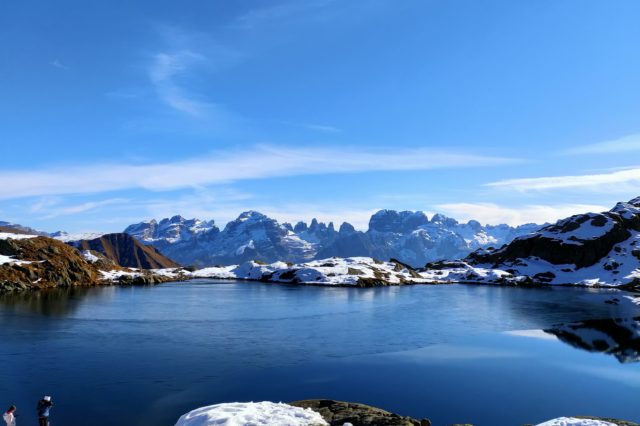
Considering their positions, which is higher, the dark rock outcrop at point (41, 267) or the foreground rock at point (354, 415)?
the dark rock outcrop at point (41, 267)

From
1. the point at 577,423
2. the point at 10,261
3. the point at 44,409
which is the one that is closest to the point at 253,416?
the point at 44,409

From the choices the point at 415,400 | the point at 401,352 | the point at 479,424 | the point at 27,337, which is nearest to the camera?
the point at 479,424

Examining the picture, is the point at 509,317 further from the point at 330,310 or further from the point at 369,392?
the point at 369,392

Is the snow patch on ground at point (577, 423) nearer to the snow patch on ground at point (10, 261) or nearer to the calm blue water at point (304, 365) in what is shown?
the calm blue water at point (304, 365)

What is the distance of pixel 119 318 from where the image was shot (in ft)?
266

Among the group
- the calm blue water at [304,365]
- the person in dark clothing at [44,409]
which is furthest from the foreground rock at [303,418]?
the person in dark clothing at [44,409]

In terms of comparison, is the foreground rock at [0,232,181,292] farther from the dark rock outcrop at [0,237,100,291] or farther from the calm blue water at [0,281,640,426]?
the calm blue water at [0,281,640,426]

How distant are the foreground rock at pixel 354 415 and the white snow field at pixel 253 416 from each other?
3.96 feet

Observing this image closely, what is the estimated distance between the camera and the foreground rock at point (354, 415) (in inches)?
1064

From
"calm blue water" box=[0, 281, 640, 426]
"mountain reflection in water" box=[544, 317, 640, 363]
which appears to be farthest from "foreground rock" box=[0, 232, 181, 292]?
"mountain reflection in water" box=[544, 317, 640, 363]

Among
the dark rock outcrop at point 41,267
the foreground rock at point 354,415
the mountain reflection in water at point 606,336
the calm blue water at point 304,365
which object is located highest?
the dark rock outcrop at point 41,267

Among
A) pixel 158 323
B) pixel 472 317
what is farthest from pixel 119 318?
pixel 472 317

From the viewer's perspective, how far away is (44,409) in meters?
28.6

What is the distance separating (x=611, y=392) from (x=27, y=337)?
66.2 m
